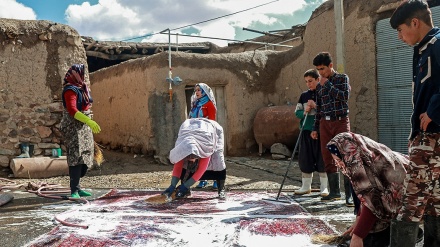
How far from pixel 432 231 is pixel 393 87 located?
235 inches

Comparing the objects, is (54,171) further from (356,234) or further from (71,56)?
(356,234)

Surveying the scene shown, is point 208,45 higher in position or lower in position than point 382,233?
higher

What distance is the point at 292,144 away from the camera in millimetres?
9898

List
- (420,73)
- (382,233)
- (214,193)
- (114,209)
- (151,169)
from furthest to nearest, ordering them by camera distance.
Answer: (151,169)
(214,193)
(114,209)
(382,233)
(420,73)

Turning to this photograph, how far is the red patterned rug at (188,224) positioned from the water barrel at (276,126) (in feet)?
16.2

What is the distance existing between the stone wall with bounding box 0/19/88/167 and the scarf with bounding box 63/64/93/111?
2969 millimetres

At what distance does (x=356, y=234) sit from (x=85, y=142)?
12.0ft

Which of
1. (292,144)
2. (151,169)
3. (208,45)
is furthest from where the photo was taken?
(208,45)

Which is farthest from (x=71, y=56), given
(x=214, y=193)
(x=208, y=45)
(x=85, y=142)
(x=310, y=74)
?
(x=208, y=45)

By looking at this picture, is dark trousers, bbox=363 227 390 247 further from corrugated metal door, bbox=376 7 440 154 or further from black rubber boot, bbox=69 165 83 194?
corrugated metal door, bbox=376 7 440 154

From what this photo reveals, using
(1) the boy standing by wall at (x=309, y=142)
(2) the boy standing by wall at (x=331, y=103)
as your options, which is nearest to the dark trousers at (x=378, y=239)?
(2) the boy standing by wall at (x=331, y=103)

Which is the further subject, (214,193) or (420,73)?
(214,193)

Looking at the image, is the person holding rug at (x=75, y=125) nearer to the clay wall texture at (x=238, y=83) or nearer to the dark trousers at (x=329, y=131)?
the dark trousers at (x=329, y=131)

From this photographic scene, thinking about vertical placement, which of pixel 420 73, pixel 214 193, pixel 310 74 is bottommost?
pixel 214 193
